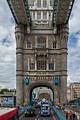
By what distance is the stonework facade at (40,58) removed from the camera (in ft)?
278

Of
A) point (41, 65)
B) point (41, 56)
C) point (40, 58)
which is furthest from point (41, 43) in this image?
point (41, 65)

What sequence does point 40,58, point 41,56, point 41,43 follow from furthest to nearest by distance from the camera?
point 41,43 < point 40,58 < point 41,56

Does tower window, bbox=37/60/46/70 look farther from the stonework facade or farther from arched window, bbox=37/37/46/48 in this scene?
arched window, bbox=37/37/46/48

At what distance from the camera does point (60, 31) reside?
87.4m

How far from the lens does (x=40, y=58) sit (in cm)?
8662

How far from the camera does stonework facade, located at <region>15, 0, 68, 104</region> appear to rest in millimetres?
84875

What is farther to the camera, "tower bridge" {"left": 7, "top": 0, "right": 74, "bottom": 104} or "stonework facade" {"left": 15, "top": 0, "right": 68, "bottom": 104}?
"stonework facade" {"left": 15, "top": 0, "right": 68, "bottom": 104}

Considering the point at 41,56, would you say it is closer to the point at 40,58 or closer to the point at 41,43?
the point at 40,58

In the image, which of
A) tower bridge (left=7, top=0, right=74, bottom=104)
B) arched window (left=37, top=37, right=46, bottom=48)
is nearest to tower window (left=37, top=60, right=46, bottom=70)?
tower bridge (left=7, top=0, right=74, bottom=104)

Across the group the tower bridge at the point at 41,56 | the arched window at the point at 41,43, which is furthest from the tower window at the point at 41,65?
the arched window at the point at 41,43

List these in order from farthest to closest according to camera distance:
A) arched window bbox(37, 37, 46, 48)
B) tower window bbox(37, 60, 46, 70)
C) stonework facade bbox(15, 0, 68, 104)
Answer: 1. arched window bbox(37, 37, 46, 48)
2. tower window bbox(37, 60, 46, 70)
3. stonework facade bbox(15, 0, 68, 104)

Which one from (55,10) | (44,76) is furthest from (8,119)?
(44,76)

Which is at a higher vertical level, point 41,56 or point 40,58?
point 41,56

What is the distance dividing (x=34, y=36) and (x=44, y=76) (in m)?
12.3
